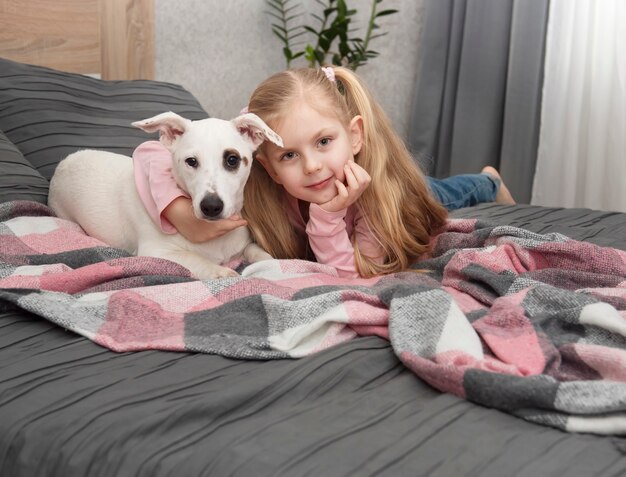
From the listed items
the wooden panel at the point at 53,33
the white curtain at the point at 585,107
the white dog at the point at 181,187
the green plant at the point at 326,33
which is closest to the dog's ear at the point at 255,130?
the white dog at the point at 181,187

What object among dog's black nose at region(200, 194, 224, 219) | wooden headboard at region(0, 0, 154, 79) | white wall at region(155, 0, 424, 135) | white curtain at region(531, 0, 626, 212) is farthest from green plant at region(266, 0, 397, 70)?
dog's black nose at region(200, 194, 224, 219)

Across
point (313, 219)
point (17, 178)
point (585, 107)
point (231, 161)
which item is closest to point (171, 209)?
point (231, 161)

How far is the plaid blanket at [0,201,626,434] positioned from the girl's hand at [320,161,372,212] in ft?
0.48

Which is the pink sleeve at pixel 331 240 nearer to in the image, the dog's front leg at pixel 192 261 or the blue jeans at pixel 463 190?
the dog's front leg at pixel 192 261

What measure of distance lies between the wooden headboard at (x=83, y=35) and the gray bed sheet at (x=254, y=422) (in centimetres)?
148

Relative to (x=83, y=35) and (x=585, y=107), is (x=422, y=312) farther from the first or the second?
(x=585, y=107)

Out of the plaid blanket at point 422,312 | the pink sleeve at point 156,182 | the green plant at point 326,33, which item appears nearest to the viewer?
the plaid blanket at point 422,312

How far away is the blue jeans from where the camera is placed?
225 centimetres

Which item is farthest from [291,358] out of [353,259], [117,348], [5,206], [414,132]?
[414,132]

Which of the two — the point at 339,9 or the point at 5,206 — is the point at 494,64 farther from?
the point at 5,206

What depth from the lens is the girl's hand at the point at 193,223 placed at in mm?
1472

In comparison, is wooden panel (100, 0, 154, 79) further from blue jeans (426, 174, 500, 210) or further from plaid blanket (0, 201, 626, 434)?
plaid blanket (0, 201, 626, 434)

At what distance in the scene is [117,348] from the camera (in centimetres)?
99

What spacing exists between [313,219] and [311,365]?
630 millimetres
